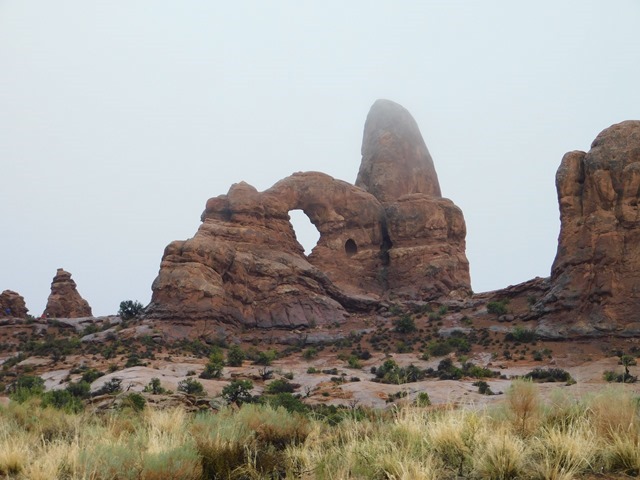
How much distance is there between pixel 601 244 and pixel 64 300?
51.9 meters

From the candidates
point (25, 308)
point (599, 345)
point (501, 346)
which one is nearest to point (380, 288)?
point (501, 346)

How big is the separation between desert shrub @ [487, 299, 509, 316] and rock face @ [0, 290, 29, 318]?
4566 cm

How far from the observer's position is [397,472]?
233 inches

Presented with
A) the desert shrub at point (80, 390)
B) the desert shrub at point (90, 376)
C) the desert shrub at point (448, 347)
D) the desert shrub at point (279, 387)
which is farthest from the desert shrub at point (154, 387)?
the desert shrub at point (448, 347)

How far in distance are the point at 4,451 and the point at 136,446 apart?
1.72 m

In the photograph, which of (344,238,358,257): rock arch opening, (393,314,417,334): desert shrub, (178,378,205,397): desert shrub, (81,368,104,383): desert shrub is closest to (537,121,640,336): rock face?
(393,314,417,334): desert shrub

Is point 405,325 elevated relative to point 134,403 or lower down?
elevated

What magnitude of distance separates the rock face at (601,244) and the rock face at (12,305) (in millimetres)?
49338

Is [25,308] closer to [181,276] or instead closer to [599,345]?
[181,276]

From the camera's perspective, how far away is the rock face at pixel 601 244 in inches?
1545

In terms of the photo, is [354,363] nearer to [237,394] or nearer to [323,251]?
[237,394]

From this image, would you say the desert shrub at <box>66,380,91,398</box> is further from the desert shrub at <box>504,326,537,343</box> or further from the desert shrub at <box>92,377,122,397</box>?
the desert shrub at <box>504,326,537,343</box>

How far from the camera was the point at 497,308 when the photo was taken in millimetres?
48156

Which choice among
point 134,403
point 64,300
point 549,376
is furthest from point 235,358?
point 64,300
